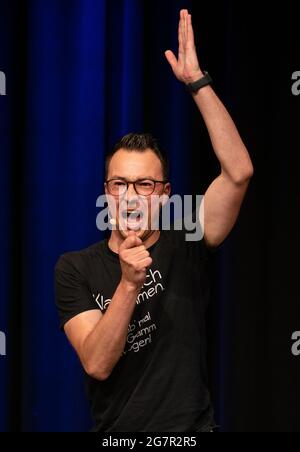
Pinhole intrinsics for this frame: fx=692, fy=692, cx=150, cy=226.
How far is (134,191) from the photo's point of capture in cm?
134

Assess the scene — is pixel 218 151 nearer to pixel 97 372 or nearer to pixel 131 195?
pixel 131 195

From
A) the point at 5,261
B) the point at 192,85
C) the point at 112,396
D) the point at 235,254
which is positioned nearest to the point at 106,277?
the point at 112,396

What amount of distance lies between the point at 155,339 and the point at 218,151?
375 millimetres

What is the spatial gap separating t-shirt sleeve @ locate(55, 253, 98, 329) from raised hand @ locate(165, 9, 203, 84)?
0.42 metres

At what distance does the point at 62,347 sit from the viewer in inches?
73.5

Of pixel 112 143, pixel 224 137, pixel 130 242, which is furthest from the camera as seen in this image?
pixel 112 143

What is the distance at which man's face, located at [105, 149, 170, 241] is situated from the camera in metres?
1.32

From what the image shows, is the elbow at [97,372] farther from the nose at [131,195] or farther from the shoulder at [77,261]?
the nose at [131,195]

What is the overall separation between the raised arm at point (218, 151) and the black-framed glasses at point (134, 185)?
12 cm

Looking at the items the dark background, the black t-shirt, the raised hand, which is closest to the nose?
the black t-shirt

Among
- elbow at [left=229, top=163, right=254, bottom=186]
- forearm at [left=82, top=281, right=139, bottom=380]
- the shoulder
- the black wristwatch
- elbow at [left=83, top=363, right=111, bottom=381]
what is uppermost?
the black wristwatch

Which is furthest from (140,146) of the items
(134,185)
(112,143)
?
(112,143)

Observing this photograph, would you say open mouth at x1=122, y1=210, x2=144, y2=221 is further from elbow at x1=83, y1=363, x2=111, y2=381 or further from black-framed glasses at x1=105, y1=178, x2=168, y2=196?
elbow at x1=83, y1=363, x2=111, y2=381

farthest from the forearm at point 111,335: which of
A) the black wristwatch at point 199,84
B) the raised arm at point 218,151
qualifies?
the black wristwatch at point 199,84
